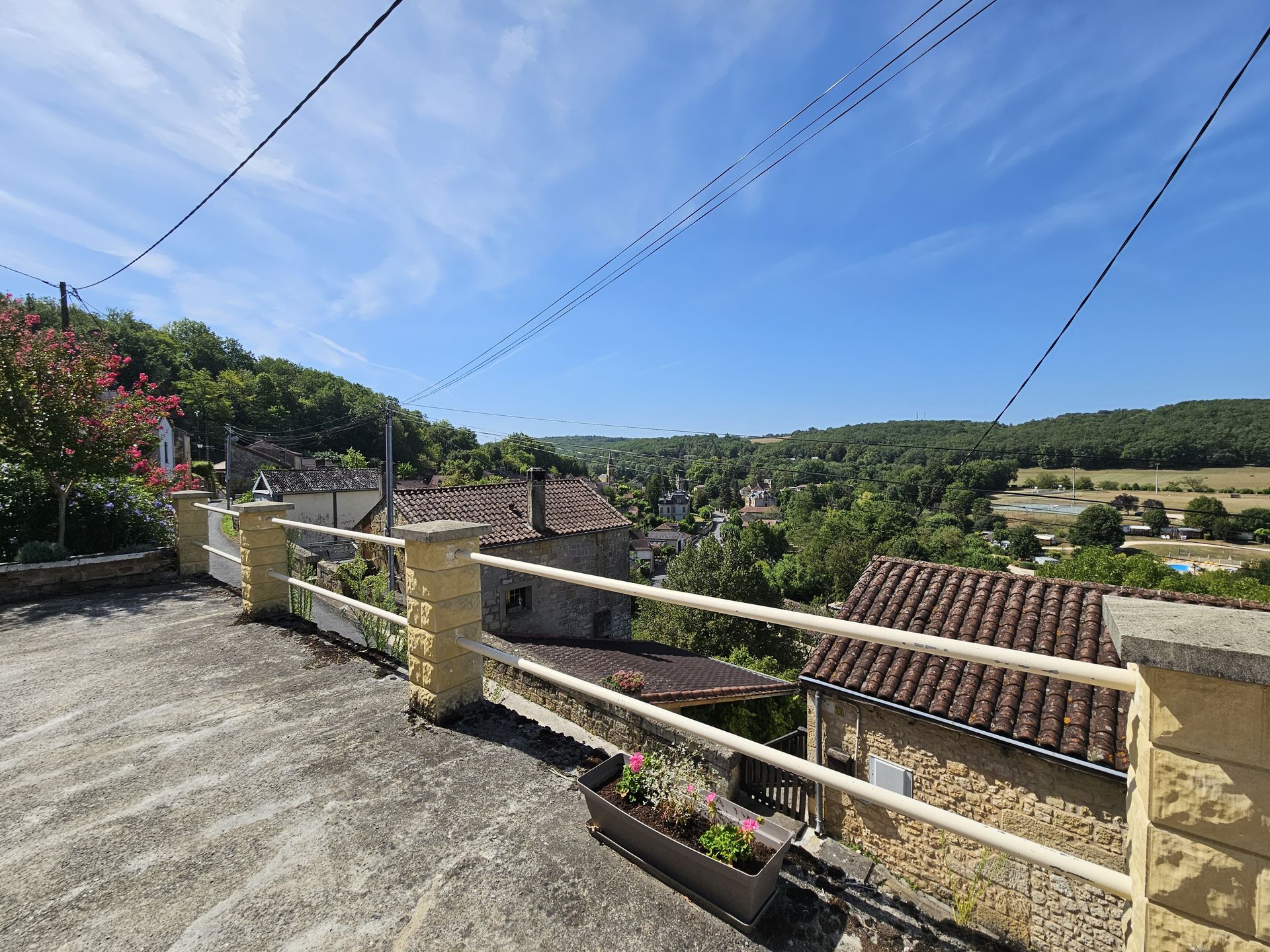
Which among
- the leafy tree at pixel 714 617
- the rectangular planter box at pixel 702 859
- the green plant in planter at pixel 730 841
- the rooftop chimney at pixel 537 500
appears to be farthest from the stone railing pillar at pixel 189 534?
the leafy tree at pixel 714 617

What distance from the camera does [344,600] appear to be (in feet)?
11.9

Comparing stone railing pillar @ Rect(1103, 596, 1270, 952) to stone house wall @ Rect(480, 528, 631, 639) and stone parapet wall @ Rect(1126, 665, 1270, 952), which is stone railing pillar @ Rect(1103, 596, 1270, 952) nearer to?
stone parapet wall @ Rect(1126, 665, 1270, 952)

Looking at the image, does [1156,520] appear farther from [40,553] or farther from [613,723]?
[40,553]

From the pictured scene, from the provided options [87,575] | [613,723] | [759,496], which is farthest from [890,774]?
[759,496]

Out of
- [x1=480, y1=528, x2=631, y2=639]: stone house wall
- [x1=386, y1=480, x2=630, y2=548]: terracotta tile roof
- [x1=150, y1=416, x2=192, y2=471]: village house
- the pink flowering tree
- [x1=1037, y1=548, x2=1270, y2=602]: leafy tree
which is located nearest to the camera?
the pink flowering tree

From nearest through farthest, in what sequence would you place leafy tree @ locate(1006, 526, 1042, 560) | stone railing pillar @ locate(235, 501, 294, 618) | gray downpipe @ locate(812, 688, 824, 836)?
stone railing pillar @ locate(235, 501, 294, 618) < gray downpipe @ locate(812, 688, 824, 836) < leafy tree @ locate(1006, 526, 1042, 560)

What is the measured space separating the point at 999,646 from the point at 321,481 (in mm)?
29920

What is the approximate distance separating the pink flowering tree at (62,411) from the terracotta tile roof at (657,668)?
5849 mm

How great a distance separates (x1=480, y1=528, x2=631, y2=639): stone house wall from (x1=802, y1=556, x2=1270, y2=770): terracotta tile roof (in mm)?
6844

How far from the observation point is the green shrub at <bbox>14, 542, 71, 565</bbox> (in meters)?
5.84

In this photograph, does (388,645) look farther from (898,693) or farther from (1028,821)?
(1028,821)

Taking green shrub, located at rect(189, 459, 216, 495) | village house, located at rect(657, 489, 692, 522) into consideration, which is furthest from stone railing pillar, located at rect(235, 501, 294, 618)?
village house, located at rect(657, 489, 692, 522)

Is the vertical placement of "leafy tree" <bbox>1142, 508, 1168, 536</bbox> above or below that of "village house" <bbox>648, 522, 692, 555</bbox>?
above

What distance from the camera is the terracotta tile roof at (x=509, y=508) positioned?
1432 centimetres
